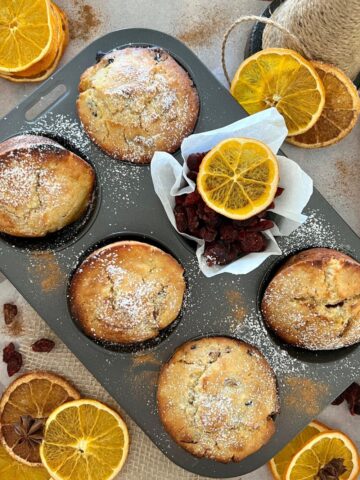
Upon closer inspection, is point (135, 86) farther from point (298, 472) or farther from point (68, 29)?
point (298, 472)

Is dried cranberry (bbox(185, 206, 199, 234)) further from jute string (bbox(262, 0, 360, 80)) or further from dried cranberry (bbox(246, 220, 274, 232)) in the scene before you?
jute string (bbox(262, 0, 360, 80))

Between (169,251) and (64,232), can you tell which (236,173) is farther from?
(64,232)

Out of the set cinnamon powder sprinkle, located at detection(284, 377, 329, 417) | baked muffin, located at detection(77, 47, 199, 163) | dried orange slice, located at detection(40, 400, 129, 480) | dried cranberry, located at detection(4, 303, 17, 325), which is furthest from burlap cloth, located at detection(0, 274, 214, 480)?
baked muffin, located at detection(77, 47, 199, 163)

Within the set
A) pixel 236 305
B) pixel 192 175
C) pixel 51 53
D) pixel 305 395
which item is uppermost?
pixel 51 53

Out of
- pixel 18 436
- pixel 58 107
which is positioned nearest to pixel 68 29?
pixel 58 107

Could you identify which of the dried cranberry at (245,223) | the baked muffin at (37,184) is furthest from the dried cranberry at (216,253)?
the baked muffin at (37,184)

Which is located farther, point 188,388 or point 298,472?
point 298,472

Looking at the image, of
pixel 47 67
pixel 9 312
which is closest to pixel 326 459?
pixel 9 312
